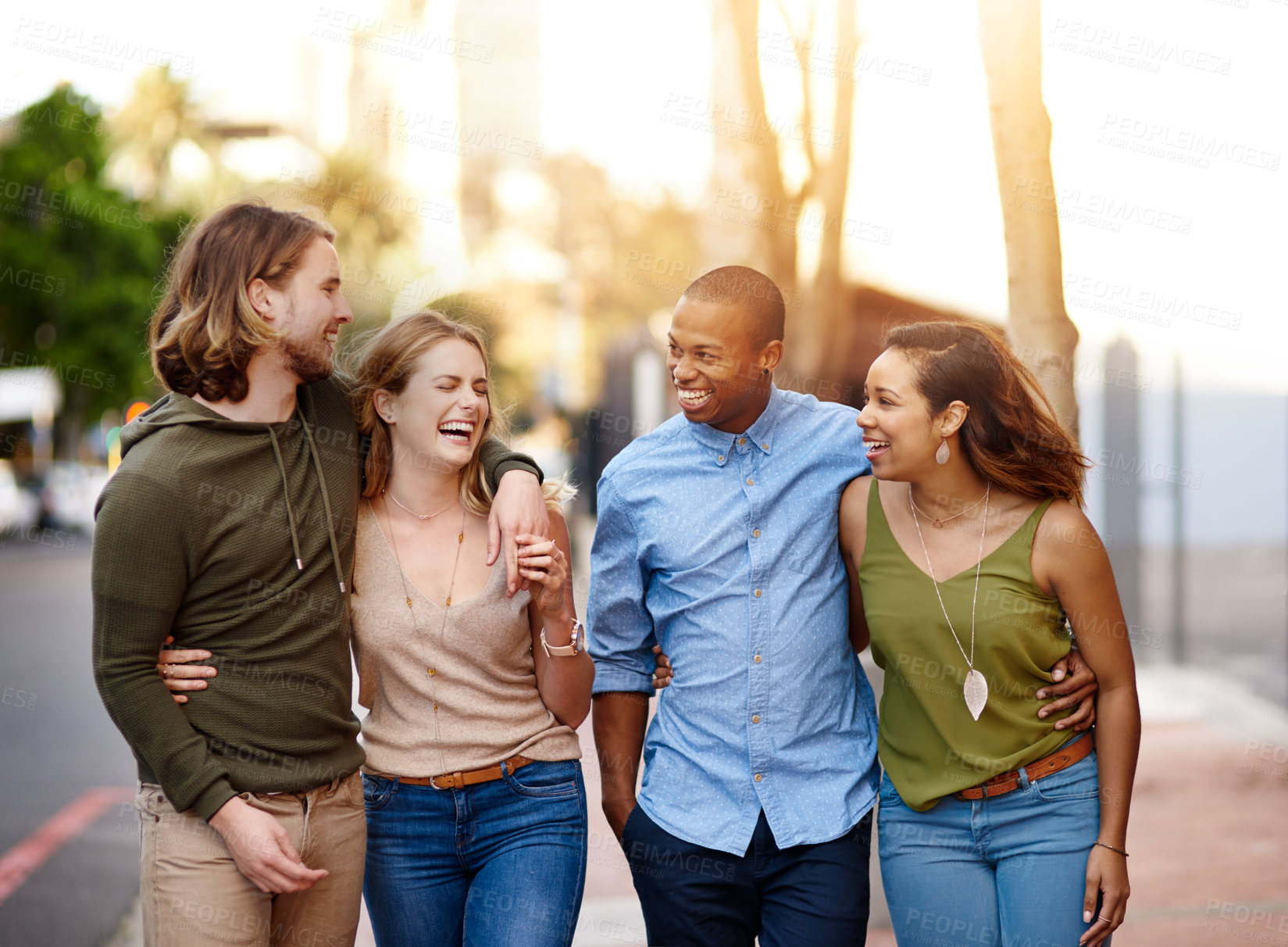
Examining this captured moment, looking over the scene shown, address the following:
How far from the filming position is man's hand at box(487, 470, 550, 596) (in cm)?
284

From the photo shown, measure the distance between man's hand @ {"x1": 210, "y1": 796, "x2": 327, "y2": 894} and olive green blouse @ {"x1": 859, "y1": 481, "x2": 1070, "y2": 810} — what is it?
1.40 m

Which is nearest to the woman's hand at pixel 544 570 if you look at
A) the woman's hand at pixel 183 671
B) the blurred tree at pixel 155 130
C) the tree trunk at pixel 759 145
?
the woman's hand at pixel 183 671

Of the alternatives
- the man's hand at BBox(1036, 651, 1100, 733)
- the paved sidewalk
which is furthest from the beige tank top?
the paved sidewalk

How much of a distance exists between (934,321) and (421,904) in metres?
1.92

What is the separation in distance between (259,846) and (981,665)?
1640 millimetres

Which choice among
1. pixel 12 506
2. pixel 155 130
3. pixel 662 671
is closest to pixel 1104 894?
pixel 662 671

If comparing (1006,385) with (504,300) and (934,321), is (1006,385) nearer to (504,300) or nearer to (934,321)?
(934,321)

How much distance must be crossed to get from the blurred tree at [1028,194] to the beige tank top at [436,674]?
2233 millimetres

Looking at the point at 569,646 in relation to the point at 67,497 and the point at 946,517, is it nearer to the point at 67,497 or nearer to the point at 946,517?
the point at 946,517

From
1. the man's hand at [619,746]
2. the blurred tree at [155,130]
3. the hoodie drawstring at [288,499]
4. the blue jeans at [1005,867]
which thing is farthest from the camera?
the blurred tree at [155,130]

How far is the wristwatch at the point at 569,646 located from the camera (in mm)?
2959

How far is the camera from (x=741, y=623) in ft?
10.2

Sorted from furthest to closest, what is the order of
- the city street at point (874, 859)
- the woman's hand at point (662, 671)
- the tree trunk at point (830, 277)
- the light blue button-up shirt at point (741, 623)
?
1. the tree trunk at point (830, 277)
2. the city street at point (874, 859)
3. the woman's hand at point (662, 671)
4. the light blue button-up shirt at point (741, 623)

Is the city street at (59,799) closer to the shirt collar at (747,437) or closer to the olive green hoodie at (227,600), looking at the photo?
the olive green hoodie at (227,600)
